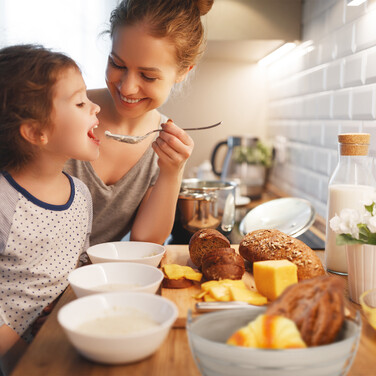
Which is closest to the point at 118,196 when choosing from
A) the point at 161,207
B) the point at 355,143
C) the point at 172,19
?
the point at 161,207

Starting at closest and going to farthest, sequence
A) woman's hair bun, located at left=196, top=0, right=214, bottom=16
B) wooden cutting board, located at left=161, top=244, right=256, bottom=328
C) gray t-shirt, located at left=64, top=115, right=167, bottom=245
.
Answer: wooden cutting board, located at left=161, top=244, right=256, bottom=328 → woman's hair bun, located at left=196, top=0, right=214, bottom=16 → gray t-shirt, located at left=64, top=115, right=167, bottom=245

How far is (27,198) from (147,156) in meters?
0.59

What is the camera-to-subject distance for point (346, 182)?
1085 millimetres

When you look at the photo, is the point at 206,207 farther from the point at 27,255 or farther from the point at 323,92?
the point at 323,92

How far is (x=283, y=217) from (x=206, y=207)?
0.28 meters

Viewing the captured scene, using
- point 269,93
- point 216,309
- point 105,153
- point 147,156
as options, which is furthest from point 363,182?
point 269,93

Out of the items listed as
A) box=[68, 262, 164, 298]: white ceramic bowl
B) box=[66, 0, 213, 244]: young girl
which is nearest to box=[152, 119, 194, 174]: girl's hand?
box=[66, 0, 213, 244]: young girl

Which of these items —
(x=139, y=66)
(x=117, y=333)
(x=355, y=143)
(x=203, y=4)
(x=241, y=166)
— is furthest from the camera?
(x=241, y=166)

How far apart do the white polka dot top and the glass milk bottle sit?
64cm

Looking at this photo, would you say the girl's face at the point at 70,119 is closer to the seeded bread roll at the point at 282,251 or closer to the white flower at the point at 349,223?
the seeded bread roll at the point at 282,251

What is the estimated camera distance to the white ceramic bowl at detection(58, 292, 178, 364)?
591mm

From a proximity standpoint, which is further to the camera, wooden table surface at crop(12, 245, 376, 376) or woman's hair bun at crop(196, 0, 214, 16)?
woman's hair bun at crop(196, 0, 214, 16)

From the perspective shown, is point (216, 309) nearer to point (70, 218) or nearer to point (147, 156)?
point (70, 218)

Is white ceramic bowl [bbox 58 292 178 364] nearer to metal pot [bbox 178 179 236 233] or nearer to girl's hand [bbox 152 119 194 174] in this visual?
girl's hand [bbox 152 119 194 174]
